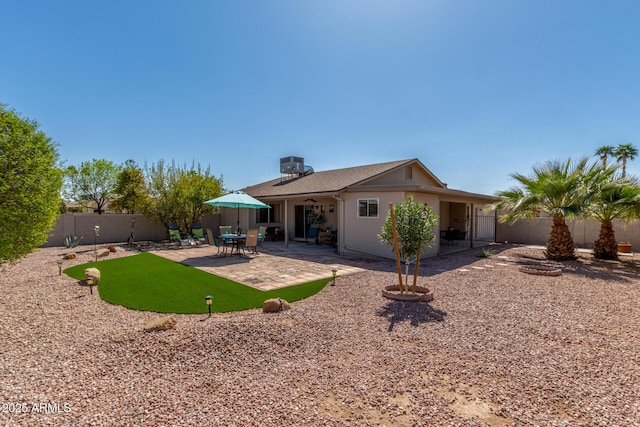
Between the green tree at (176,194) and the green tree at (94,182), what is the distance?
41.5ft

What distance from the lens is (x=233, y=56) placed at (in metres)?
11.9

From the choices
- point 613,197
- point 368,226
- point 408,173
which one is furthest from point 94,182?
point 613,197

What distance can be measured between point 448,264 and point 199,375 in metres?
9.53

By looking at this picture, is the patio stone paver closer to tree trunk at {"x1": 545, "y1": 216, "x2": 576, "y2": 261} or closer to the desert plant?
the desert plant

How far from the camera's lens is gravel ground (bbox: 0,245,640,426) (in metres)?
2.83

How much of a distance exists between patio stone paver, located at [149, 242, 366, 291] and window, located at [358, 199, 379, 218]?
1.92 m

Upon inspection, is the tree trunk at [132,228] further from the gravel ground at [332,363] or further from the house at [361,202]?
the gravel ground at [332,363]

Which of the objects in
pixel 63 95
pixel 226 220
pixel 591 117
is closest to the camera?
pixel 63 95

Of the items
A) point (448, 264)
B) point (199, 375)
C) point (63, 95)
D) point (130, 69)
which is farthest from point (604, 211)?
point (63, 95)

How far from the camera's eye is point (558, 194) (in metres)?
11.5

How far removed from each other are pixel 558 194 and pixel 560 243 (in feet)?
6.41

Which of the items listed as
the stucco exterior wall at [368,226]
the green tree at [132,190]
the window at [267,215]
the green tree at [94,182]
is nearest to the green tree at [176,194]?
the green tree at [132,190]

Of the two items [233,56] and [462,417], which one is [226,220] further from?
[462,417]

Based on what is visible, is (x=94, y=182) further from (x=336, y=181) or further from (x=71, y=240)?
(x=336, y=181)
